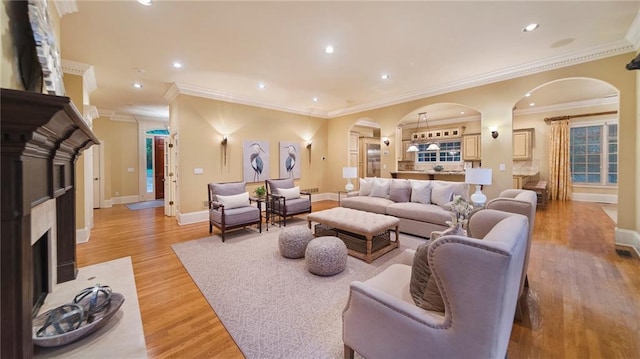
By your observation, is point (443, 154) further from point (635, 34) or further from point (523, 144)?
point (635, 34)

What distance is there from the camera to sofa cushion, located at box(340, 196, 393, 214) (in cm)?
466

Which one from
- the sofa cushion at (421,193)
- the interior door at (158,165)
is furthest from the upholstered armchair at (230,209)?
the interior door at (158,165)

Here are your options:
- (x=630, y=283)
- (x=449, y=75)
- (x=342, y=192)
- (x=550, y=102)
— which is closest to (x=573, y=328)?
(x=630, y=283)

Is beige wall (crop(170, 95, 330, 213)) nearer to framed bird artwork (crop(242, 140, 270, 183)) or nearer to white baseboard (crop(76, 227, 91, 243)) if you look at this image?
framed bird artwork (crop(242, 140, 270, 183))

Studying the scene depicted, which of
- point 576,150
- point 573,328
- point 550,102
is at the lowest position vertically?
point 573,328

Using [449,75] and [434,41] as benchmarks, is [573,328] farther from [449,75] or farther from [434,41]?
[449,75]

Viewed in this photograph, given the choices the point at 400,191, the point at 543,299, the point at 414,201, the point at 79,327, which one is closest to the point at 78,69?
the point at 79,327

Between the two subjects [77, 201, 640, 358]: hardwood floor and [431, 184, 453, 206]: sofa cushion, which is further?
[431, 184, 453, 206]: sofa cushion

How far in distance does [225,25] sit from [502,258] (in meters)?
3.51

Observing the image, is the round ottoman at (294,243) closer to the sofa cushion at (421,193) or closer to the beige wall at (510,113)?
the sofa cushion at (421,193)

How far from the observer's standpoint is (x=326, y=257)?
8.95 feet

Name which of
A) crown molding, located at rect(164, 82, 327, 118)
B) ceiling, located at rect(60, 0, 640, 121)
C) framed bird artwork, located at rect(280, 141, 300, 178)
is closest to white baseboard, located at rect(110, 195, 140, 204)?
ceiling, located at rect(60, 0, 640, 121)

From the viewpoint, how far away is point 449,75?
4.70 meters

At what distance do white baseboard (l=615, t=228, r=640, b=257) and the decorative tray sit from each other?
6.16 meters
